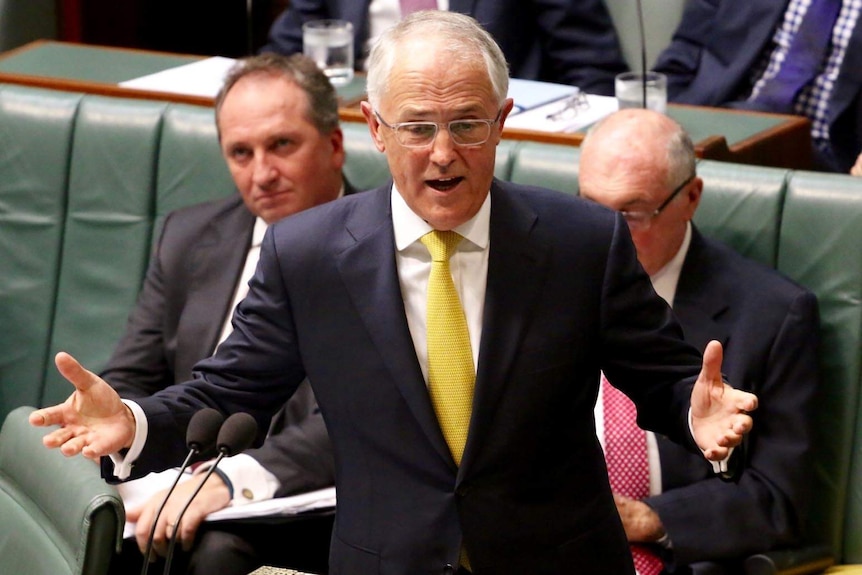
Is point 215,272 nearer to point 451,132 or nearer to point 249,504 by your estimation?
point 249,504

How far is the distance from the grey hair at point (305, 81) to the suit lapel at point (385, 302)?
1049mm

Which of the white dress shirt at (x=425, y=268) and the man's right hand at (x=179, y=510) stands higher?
the white dress shirt at (x=425, y=268)

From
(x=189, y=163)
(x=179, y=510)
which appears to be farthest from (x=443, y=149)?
(x=189, y=163)

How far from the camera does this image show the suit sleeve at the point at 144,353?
2.90m

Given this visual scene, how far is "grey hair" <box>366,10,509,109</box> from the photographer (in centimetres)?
168

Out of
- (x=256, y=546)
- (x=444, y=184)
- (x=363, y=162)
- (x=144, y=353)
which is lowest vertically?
(x=256, y=546)

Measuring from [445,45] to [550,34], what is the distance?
2.28 m

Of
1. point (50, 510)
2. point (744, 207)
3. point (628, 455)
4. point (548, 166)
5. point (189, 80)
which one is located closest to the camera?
point (50, 510)

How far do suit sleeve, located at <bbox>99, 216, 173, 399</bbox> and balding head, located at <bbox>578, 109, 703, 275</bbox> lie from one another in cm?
93

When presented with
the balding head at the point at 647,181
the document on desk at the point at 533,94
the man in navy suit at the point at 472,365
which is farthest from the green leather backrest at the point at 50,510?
the document on desk at the point at 533,94

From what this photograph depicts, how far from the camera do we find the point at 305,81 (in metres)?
2.86

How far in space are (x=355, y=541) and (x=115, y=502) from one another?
1.25 feet

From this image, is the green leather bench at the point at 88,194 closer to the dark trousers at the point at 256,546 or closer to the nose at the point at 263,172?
the nose at the point at 263,172

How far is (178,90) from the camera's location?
11.3ft
